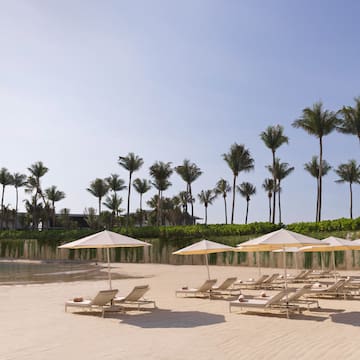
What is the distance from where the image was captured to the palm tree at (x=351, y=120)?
4025 centimetres

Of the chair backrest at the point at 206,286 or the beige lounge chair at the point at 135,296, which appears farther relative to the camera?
the chair backrest at the point at 206,286

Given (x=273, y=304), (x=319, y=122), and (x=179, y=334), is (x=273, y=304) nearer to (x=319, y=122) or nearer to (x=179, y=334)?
(x=179, y=334)

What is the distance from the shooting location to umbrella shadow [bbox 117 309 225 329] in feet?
33.4

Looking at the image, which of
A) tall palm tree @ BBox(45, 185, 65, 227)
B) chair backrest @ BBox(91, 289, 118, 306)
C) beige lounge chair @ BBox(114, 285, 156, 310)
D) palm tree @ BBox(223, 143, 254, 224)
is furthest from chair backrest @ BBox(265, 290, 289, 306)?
tall palm tree @ BBox(45, 185, 65, 227)

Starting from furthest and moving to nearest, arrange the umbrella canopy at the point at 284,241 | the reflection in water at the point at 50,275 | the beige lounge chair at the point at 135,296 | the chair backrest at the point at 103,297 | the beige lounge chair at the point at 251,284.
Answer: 1. the reflection in water at the point at 50,275
2. the beige lounge chair at the point at 251,284
3. the beige lounge chair at the point at 135,296
4. the umbrella canopy at the point at 284,241
5. the chair backrest at the point at 103,297

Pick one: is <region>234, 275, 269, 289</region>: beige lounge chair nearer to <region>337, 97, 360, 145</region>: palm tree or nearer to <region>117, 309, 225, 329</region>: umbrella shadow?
<region>117, 309, 225, 329</region>: umbrella shadow

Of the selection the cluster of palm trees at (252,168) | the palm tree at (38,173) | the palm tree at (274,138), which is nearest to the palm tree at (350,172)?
the cluster of palm trees at (252,168)

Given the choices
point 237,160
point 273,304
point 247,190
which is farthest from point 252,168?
point 273,304

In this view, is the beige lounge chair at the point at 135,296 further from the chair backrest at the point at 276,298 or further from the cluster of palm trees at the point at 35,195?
the cluster of palm trees at the point at 35,195

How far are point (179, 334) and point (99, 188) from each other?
6915cm

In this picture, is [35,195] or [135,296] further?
[35,195]

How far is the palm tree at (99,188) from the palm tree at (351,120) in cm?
4403

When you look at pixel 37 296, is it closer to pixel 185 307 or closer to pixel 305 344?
pixel 185 307

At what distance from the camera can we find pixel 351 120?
40.8 meters
